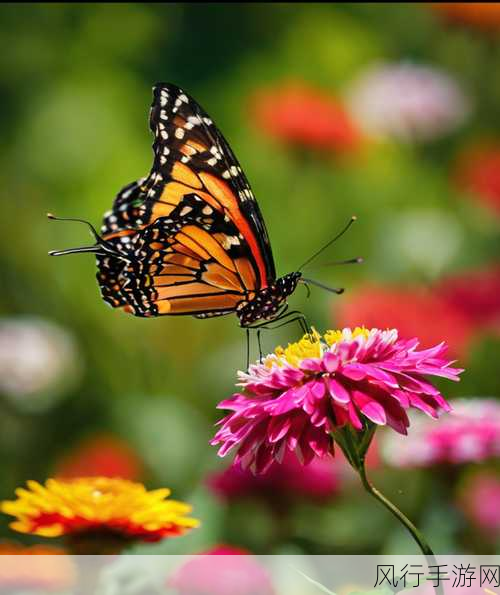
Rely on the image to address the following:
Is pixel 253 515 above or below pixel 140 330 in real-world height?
below

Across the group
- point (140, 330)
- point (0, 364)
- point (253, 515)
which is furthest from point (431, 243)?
point (253, 515)

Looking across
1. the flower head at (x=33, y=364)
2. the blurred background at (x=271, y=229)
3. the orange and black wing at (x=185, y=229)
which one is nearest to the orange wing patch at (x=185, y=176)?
the orange and black wing at (x=185, y=229)

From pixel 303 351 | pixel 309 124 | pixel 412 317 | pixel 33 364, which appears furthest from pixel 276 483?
pixel 309 124

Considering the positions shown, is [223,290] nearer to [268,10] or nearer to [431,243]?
[431,243]

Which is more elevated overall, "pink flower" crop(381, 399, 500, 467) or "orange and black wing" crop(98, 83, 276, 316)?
"orange and black wing" crop(98, 83, 276, 316)

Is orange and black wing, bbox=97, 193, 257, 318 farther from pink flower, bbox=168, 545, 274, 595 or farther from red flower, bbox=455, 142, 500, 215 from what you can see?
red flower, bbox=455, 142, 500, 215

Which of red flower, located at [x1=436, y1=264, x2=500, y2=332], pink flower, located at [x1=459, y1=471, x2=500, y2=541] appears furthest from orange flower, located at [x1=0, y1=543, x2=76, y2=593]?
red flower, located at [x1=436, y1=264, x2=500, y2=332]
